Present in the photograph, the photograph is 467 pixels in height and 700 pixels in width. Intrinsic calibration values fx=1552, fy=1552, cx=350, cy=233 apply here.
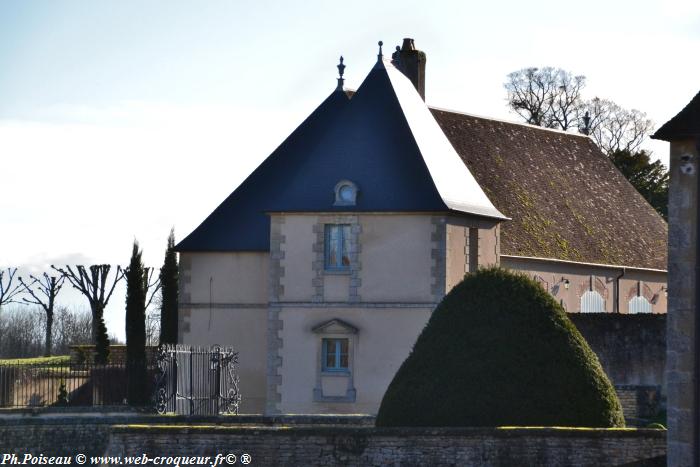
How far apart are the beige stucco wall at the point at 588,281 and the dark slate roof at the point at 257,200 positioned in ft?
18.6

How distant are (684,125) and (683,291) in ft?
6.99

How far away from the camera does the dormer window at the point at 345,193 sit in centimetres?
3338

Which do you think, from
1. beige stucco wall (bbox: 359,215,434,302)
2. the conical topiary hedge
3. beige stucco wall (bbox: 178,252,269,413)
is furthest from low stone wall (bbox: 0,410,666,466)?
beige stucco wall (bbox: 178,252,269,413)

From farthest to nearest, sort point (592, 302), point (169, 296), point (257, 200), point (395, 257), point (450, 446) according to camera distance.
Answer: point (592, 302)
point (169, 296)
point (257, 200)
point (395, 257)
point (450, 446)

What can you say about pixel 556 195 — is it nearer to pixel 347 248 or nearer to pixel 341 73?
pixel 341 73

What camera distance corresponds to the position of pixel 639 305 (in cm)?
4572

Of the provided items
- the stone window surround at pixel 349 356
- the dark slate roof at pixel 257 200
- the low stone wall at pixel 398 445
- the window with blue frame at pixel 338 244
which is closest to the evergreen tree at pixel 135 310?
the dark slate roof at pixel 257 200

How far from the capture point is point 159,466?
69.2ft

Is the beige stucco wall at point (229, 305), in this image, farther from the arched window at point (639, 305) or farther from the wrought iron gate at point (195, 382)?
the arched window at point (639, 305)

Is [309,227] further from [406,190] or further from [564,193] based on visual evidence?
[564,193]

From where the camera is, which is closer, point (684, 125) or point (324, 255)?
point (684, 125)

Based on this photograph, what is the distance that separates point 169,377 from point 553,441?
1281 centimetres

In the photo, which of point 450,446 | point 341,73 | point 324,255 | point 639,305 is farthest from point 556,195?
point 450,446

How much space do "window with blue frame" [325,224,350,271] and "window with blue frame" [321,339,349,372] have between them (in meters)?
1.58
